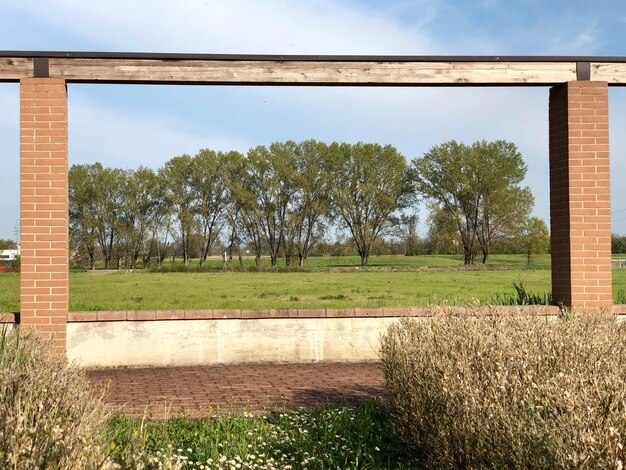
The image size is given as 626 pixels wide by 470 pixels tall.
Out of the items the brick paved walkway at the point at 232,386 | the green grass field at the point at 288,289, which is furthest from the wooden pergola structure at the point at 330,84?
the green grass field at the point at 288,289

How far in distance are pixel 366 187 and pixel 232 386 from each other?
29642 mm

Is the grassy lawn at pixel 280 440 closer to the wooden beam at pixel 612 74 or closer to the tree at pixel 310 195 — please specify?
the wooden beam at pixel 612 74

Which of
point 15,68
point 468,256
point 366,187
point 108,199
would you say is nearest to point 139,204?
point 108,199

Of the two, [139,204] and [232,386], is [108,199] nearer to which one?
[139,204]

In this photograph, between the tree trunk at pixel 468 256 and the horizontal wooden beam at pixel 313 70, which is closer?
the horizontal wooden beam at pixel 313 70

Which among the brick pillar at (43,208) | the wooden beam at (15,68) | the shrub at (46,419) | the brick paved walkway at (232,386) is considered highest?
the wooden beam at (15,68)

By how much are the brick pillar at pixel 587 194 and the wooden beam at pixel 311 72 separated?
44 centimetres

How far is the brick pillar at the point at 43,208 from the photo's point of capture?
8086mm

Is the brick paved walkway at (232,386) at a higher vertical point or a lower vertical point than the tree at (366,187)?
lower

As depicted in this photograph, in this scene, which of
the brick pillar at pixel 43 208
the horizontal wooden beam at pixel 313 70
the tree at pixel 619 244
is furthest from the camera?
the tree at pixel 619 244

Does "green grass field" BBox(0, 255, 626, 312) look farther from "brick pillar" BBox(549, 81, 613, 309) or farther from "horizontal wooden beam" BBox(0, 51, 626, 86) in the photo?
"horizontal wooden beam" BBox(0, 51, 626, 86)

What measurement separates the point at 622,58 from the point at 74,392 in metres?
8.42

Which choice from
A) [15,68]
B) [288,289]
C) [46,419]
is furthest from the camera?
[288,289]

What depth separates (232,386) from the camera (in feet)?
23.6
